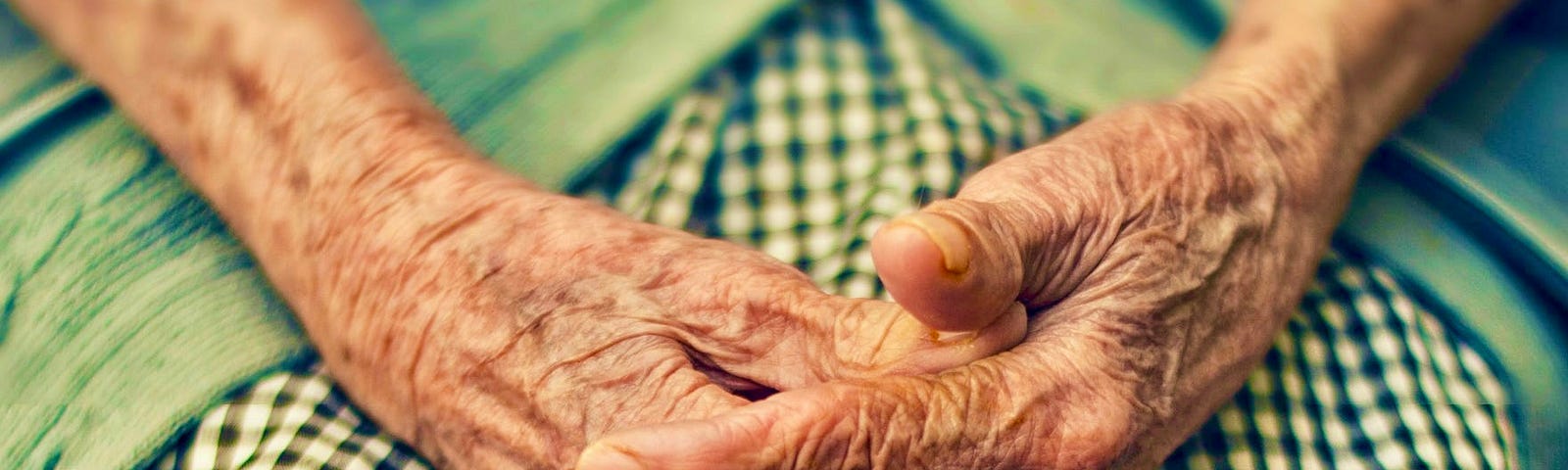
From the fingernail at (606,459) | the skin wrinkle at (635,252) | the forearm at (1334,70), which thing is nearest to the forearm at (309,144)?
the skin wrinkle at (635,252)

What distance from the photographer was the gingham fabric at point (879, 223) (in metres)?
0.67

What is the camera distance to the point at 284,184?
71 cm

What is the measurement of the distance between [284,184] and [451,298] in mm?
181

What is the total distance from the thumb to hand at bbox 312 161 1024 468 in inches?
1.5

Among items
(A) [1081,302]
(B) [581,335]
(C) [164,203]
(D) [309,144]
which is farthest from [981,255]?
(C) [164,203]

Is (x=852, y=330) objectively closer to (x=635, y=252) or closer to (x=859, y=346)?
(x=859, y=346)

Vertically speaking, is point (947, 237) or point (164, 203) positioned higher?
point (947, 237)

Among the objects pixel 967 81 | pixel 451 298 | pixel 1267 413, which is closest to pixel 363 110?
pixel 451 298

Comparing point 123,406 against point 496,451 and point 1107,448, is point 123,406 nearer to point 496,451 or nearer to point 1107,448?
point 496,451

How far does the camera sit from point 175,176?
0.77 meters

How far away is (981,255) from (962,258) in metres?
0.01

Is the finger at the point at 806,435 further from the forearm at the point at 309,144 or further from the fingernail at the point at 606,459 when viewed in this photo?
the forearm at the point at 309,144

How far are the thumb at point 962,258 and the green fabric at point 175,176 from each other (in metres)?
0.39

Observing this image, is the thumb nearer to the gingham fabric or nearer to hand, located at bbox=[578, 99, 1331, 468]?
hand, located at bbox=[578, 99, 1331, 468]
